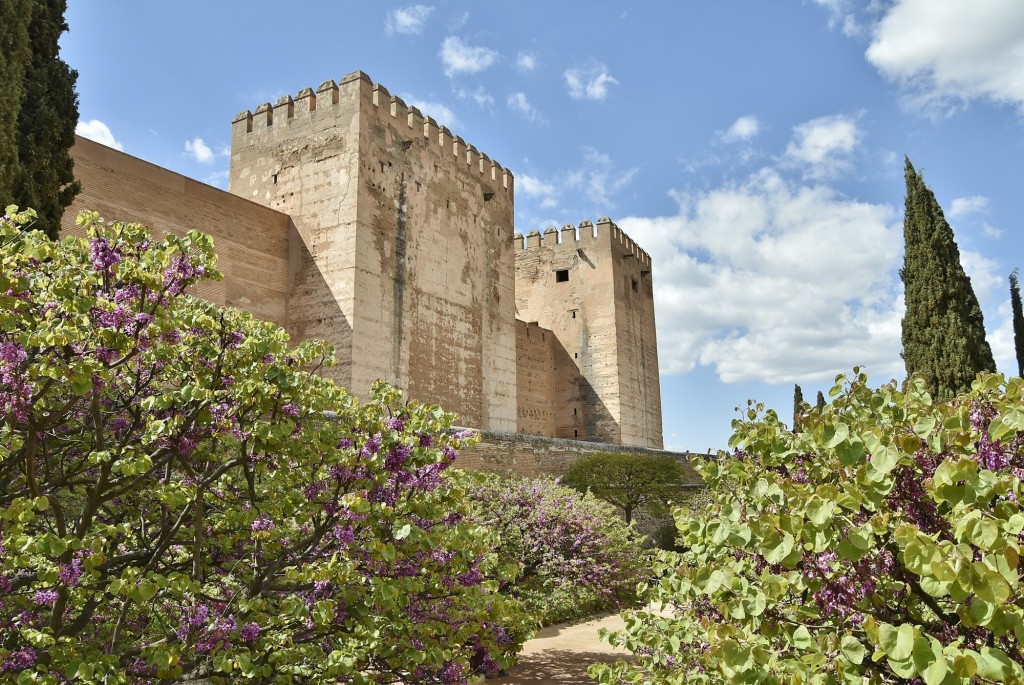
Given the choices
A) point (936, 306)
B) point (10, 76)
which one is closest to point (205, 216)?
point (10, 76)

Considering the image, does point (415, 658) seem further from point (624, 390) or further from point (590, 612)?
point (624, 390)

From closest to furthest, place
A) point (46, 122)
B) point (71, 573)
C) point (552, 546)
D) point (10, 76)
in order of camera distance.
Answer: point (71, 573)
point (10, 76)
point (46, 122)
point (552, 546)

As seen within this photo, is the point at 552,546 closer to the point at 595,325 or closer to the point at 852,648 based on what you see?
the point at 852,648

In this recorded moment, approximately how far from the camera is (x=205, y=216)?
15.1m

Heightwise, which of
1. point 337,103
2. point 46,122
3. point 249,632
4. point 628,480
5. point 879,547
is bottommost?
point 249,632

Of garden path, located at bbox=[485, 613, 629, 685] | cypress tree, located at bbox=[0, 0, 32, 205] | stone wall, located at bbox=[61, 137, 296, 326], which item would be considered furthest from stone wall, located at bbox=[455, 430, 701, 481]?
cypress tree, located at bbox=[0, 0, 32, 205]

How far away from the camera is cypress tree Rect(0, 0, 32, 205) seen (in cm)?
750

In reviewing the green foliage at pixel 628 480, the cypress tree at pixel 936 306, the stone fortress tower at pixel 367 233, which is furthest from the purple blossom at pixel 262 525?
the cypress tree at pixel 936 306

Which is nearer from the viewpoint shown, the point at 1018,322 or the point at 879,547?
the point at 879,547

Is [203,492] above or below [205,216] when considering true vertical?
below

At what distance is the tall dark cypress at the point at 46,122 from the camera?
26.9 ft

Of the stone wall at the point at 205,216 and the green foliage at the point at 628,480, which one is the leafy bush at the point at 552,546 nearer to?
the stone wall at the point at 205,216

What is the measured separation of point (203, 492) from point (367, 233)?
13299mm

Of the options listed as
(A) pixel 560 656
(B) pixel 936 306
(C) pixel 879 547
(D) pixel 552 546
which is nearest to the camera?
(C) pixel 879 547
